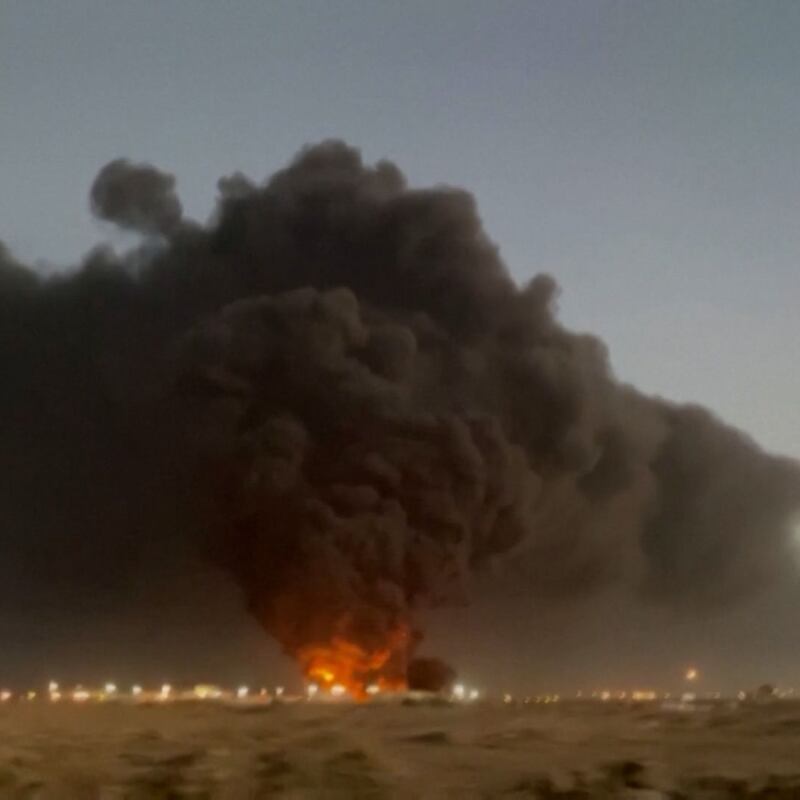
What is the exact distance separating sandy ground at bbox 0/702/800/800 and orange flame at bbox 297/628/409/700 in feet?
196

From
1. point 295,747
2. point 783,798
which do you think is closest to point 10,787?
point 295,747

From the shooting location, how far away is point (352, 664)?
78.5 m

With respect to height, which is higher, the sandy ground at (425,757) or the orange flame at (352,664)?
the orange flame at (352,664)

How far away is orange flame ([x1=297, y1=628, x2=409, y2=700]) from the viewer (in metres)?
78.0

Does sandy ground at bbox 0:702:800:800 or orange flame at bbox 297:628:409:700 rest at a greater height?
orange flame at bbox 297:628:409:700

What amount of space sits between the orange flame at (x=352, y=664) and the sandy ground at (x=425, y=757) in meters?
59.9

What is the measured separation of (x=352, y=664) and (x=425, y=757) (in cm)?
6575

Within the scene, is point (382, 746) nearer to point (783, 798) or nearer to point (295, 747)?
point (295, 747)

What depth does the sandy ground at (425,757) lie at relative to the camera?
1218 cm

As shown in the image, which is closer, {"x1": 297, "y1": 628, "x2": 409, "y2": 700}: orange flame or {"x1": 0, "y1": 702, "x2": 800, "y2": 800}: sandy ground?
{"x1": 0, "y1": 702, "x2": 800, "y2": 800}: sandy ground

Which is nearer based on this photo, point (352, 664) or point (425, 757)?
point (425, 757)

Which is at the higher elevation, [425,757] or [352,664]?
[352,664]

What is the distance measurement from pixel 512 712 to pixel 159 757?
7356 mm

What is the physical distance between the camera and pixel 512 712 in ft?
65.9
